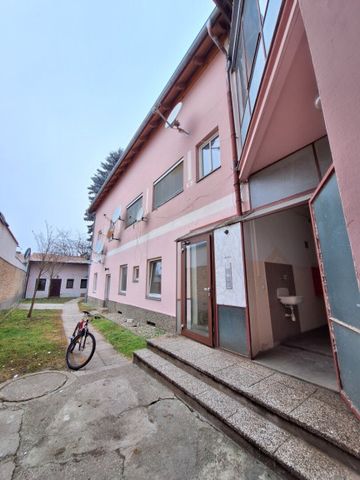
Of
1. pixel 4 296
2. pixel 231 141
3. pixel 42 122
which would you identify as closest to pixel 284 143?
pixel 231 141

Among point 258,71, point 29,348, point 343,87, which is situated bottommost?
point 29,348

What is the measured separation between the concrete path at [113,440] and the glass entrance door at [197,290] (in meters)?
1.64

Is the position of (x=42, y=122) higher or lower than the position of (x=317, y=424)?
higher

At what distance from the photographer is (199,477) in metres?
1.55

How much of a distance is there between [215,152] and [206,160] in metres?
0.37

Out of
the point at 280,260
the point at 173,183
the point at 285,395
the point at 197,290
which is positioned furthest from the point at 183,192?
the point at 285,395

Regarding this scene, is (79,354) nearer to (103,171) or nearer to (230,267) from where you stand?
(230,267)

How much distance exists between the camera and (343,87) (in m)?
1.23

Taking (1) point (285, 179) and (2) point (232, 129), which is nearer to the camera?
(1) point (285, 179)

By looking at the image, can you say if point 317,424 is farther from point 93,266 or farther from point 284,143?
point 93,266

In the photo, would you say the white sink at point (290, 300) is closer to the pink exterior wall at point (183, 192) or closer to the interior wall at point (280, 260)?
the interior wall at point (280, 260)

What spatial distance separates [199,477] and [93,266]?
1448 centimetres

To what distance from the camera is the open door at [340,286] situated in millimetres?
1844

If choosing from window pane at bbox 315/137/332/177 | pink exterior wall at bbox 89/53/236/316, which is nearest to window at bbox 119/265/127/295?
pink exterior wall at bbox 89/53/236/316
